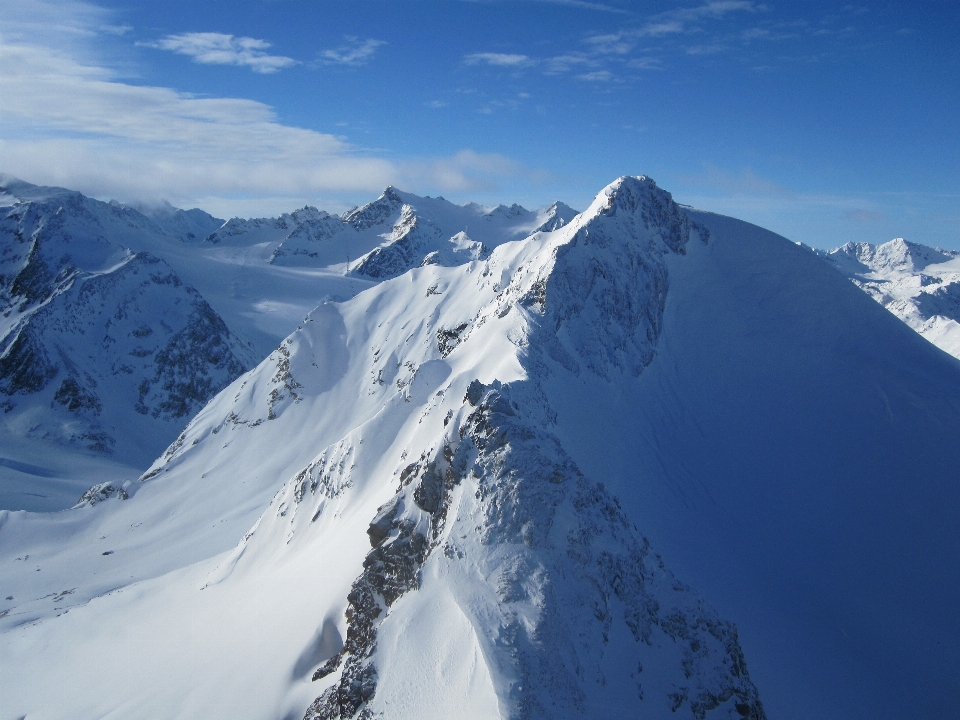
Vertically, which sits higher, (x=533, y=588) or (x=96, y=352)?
(x=533, y=588)

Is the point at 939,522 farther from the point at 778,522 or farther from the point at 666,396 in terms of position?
the point at 666,396

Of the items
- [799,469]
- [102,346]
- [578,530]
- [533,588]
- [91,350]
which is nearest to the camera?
[533,588]

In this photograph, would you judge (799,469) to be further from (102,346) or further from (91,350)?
(91,350)

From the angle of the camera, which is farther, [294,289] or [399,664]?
[294,289]

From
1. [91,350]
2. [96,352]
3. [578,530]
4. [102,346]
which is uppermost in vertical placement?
[578,530]

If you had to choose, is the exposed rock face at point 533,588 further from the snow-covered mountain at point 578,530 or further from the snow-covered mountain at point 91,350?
the snow-covered mountain at point 91,350

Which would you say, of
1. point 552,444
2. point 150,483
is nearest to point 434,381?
point 552,444

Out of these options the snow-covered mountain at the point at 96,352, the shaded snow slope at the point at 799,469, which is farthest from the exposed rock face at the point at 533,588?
the snow-covered mountain at the point at 96,352

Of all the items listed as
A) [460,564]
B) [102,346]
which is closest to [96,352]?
[102,346]

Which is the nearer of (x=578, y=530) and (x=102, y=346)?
(x=578, y=530)
